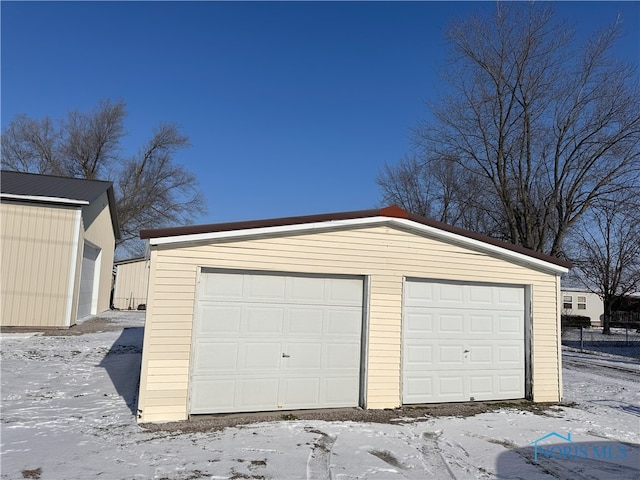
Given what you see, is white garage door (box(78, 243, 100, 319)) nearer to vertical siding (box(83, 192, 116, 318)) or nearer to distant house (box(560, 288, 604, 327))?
vertical siding (box(83, 192, 116, 318))

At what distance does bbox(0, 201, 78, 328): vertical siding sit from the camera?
13273 mm

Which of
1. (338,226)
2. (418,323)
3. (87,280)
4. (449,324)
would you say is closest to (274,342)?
(338,226)

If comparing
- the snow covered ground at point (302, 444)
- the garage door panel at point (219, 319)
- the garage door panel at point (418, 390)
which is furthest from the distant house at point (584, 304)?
the garage door panel at point (219, 319)

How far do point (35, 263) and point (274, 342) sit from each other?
1060cm

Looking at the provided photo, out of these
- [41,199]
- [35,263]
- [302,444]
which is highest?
[41,199]

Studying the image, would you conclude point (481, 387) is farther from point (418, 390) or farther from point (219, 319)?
point (219, 319)

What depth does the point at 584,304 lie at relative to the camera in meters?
38.6

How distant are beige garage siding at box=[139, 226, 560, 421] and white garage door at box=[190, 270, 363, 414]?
0.68ft

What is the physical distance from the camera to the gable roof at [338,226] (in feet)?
20.3

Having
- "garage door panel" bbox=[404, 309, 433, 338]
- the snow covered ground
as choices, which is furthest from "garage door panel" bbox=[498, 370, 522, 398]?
"garage door panel" bbox=[404, 309, 433, 338]

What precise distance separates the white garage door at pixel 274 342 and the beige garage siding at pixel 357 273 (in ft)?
0.68

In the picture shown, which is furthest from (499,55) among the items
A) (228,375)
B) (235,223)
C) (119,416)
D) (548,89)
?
(119,416)

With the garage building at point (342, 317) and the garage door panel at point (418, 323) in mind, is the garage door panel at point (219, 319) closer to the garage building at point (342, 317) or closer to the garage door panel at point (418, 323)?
the garage building at point (342, 317)

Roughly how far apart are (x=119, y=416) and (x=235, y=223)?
3.14 metres
